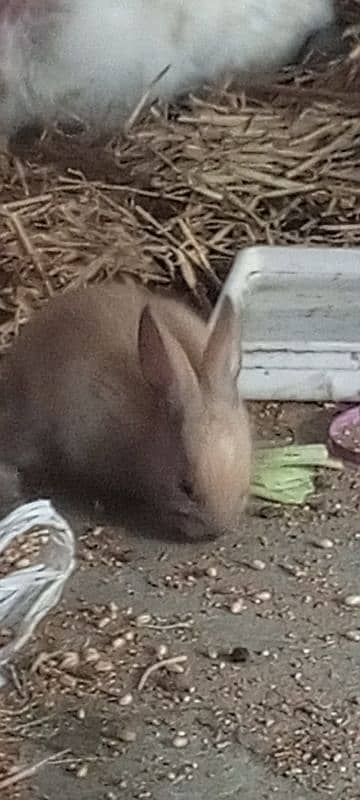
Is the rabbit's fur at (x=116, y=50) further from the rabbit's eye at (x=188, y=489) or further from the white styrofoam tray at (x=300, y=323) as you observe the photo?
the rabbit's eye at (x=188, y=489)

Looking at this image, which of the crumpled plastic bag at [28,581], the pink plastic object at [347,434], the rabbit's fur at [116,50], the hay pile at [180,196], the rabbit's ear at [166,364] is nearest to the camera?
the crumpled plastic bag at [28,581]

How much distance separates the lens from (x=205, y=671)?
2045mm

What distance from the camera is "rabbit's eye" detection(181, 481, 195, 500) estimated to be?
78.2 inches

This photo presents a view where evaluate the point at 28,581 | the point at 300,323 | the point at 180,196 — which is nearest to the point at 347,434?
the point at 300,323

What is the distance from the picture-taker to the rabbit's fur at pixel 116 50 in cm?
289

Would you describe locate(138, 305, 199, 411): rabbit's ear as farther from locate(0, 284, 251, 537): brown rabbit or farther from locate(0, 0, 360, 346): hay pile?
locate(0, 0, 360, 346): hay pile

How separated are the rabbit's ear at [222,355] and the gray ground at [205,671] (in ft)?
1.12

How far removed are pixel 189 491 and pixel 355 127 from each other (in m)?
1.14

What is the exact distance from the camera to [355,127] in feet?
9.59

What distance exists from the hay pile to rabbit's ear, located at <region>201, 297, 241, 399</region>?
611 millimetres

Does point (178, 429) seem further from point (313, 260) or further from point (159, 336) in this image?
point (313, 260)

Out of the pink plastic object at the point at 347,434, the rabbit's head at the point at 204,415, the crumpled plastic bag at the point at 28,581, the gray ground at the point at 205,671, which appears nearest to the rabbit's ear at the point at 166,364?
the rabbit's head at the point at 204,415

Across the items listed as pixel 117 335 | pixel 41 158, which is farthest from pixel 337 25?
pixel 117 335

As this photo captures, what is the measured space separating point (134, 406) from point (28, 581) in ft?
1.15
